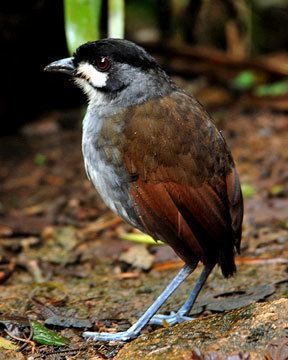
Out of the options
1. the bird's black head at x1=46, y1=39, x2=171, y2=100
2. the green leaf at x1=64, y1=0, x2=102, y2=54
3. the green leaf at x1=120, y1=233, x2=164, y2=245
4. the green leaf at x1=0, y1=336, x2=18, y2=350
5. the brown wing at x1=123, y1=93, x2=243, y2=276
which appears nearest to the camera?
the green leaf at x1=0, y1=336, x2=18, y2=350

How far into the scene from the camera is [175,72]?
316 inches

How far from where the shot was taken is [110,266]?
15.4ft

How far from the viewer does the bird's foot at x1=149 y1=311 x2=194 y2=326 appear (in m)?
3.60

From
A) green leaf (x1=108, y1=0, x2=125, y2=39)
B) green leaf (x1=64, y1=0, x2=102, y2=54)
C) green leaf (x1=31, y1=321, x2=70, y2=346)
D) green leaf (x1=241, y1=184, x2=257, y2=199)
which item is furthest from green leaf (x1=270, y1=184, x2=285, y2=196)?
green leaf (x1=31, y1=321, x2=70, y2=346)

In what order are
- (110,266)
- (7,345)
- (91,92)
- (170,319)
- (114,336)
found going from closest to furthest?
(7,345) < (114,336) < (170,319) < (91,92) < (110,266)

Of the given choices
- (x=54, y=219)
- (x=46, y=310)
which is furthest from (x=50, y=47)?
(x=46, y=310)

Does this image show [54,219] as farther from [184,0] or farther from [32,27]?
[184,0]

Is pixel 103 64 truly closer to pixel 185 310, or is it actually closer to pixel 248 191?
pixel 185 310

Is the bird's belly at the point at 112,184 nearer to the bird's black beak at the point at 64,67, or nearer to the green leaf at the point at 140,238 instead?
the bird's black beak at the point at 64,67

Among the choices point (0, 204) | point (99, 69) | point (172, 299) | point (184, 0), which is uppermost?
point (99, 69)

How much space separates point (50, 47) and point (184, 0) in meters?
1.76

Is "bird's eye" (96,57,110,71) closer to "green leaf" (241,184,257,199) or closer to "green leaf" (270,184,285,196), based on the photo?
"green leaf" (241,184,257,199)

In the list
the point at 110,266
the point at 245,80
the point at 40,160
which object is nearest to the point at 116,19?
the point at 40,160

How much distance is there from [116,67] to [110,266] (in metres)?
1.47
